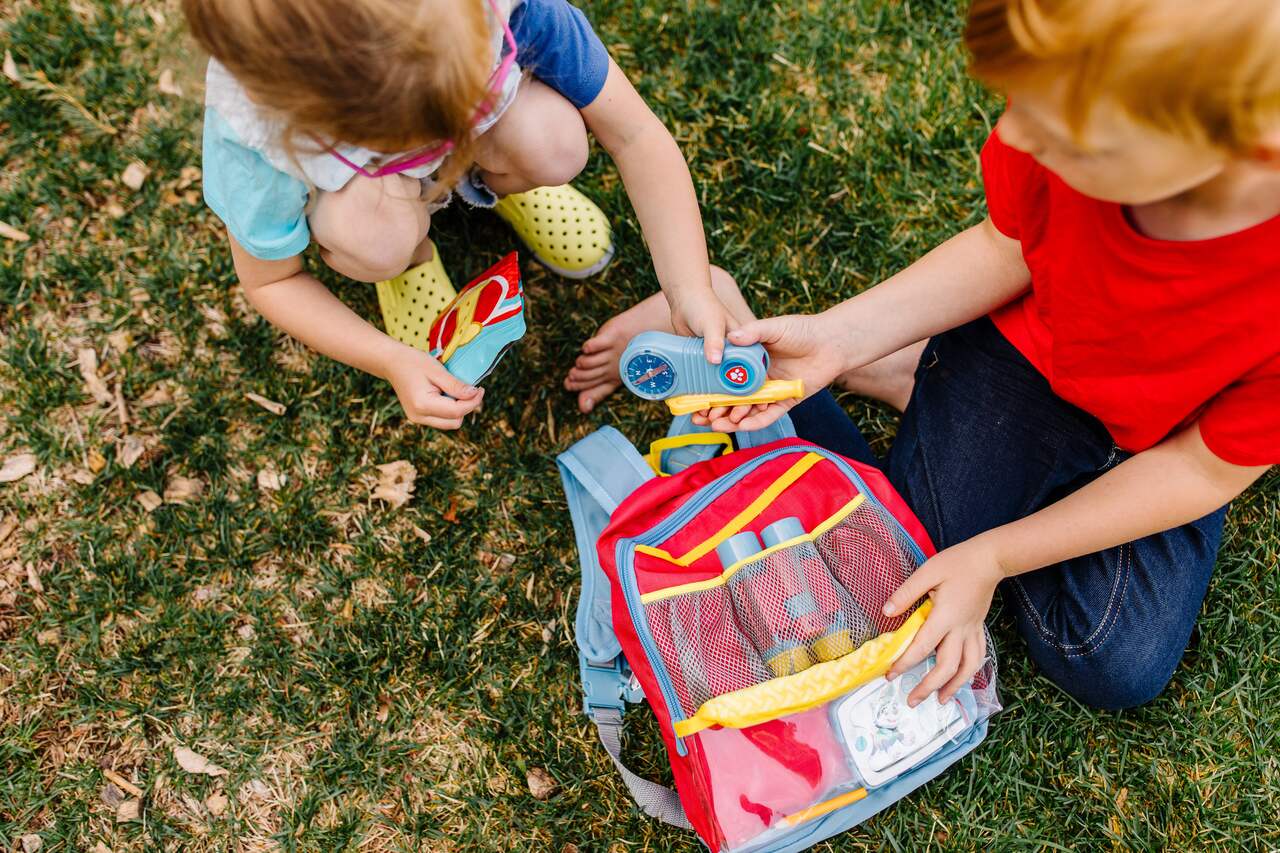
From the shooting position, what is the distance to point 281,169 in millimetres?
1546

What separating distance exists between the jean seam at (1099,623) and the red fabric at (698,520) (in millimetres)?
281

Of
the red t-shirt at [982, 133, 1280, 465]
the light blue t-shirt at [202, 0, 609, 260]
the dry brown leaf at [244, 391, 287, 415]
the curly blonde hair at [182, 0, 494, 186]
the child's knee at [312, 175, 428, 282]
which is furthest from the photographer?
the dry brown leaf at [244, 391, 287, 415]

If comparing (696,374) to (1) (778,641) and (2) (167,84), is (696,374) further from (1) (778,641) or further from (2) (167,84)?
(2) (167,84)

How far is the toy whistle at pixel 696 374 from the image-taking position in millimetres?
1691

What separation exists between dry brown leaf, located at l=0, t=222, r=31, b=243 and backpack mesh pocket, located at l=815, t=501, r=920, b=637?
1968 mm

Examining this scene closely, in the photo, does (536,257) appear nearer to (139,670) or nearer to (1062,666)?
(139,670)

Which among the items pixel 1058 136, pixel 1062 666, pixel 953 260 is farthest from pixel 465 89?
pixel 1062 666

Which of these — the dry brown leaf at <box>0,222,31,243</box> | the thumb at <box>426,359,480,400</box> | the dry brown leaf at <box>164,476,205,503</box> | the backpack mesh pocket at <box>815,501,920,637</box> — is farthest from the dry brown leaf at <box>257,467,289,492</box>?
the backpack mesh pocket at <box>815,501,920,637</box>

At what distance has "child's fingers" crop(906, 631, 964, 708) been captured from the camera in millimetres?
1712

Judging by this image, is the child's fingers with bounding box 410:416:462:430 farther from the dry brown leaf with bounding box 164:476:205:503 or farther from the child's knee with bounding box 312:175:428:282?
the dry brown leaf with bounding box 164:476:205:503

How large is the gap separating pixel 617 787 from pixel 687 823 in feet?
0.55

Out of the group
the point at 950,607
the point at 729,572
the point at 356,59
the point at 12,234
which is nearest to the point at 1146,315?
the point at 950,607

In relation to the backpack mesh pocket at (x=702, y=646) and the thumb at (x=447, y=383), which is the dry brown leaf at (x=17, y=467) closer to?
the thumb at (x=447, y=383)

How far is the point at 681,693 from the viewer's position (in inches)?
66.1
